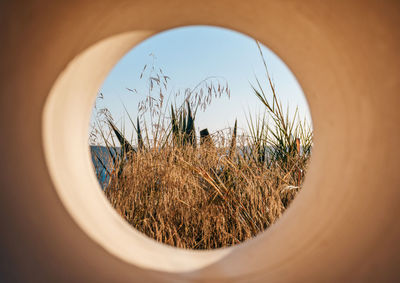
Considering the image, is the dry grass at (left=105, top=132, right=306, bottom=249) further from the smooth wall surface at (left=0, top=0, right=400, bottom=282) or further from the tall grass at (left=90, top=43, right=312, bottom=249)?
the smooth wall surface at (left=0, top=0, right=400, bottom=282)

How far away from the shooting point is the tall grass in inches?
71.2

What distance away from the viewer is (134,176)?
1899 millimetres

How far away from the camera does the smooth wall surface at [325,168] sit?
81 cm

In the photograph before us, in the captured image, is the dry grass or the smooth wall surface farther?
the dry grass

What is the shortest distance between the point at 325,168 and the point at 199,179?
3.81ft

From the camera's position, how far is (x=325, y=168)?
3.24 feet

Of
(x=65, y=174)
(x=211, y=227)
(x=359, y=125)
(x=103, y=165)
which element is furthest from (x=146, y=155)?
(x=359, y=125)

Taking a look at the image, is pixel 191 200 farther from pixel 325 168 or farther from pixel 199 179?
pixel 325 168

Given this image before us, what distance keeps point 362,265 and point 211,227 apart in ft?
3.57

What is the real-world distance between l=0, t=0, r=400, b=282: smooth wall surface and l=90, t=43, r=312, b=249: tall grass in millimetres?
820

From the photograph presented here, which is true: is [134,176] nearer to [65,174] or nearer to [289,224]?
[65,174]

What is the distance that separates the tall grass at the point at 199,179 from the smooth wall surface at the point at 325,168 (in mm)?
820

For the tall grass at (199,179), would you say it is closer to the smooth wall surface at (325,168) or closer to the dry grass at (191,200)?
the dry grass at (191,200)

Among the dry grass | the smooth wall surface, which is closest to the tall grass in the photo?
the dry grass
